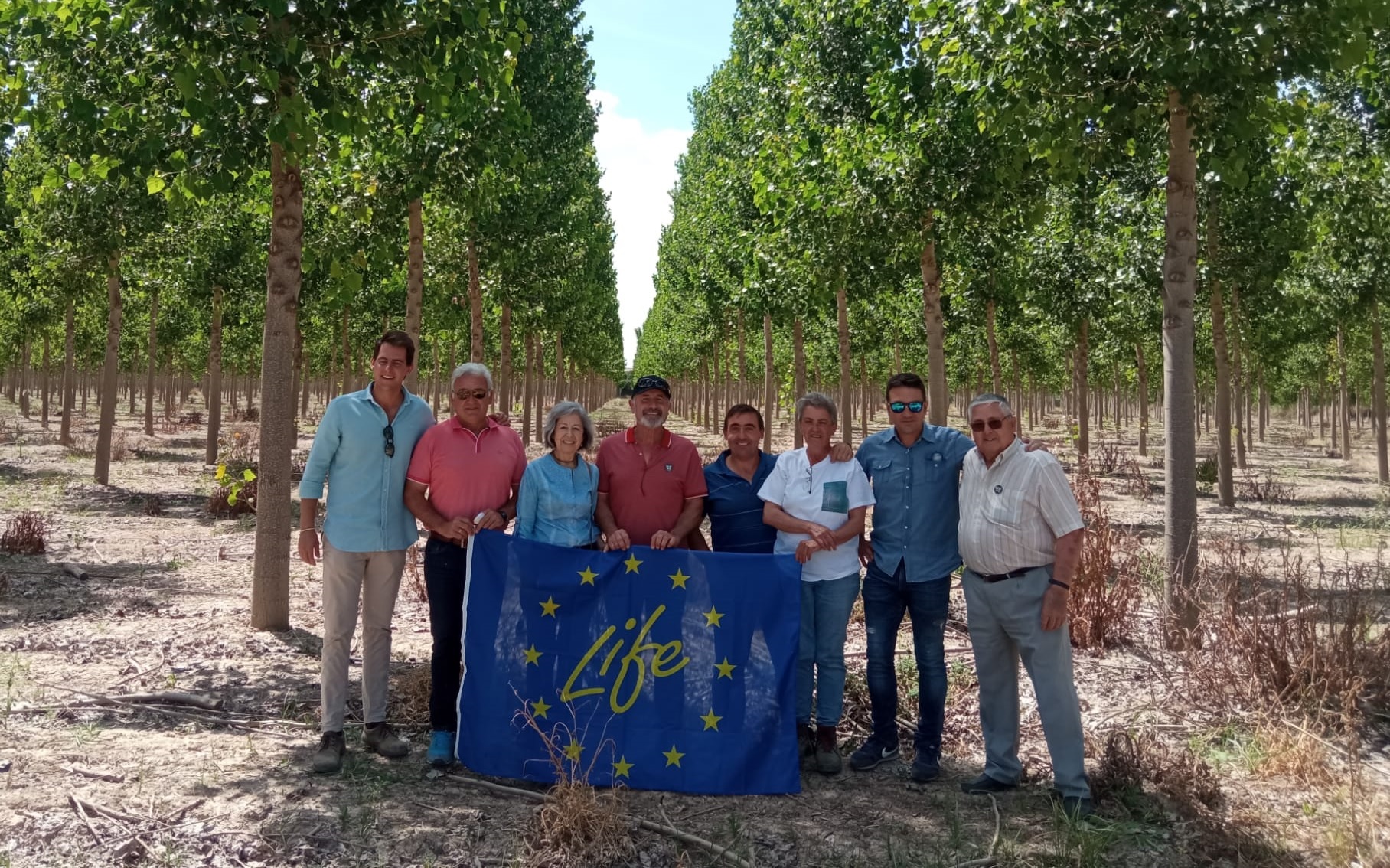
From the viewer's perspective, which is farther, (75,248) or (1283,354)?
(1283,354)

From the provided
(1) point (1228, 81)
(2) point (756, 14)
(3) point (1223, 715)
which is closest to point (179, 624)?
(3) point (1223, 715)

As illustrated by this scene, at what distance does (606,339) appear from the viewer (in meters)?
53.8

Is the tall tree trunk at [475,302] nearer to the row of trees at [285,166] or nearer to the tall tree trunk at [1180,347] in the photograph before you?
the row of trees at [285,166]

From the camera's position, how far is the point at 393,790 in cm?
425

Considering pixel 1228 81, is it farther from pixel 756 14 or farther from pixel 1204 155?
pixel 756 14

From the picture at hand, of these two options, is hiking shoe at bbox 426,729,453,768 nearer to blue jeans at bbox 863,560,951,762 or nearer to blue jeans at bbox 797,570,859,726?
blue jeans at bbox 797,570,859,726

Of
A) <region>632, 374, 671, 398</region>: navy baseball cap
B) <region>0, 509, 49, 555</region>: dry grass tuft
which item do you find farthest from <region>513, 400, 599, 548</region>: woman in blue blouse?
<region>0, 509, 49, 555</region>: dry grass tuft

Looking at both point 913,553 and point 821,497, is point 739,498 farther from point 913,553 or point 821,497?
point 913,553

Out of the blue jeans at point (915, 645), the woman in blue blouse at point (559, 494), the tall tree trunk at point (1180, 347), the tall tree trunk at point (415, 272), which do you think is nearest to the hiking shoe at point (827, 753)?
the blue jeans at point (915, 645)

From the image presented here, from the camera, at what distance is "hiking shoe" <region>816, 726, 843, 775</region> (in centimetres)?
459

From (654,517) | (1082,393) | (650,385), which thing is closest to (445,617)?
(654,517)

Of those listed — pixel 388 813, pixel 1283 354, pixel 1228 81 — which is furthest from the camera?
pixel 1283 354

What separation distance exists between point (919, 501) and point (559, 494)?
1795 millimetres

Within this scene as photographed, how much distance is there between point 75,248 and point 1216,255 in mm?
17075
